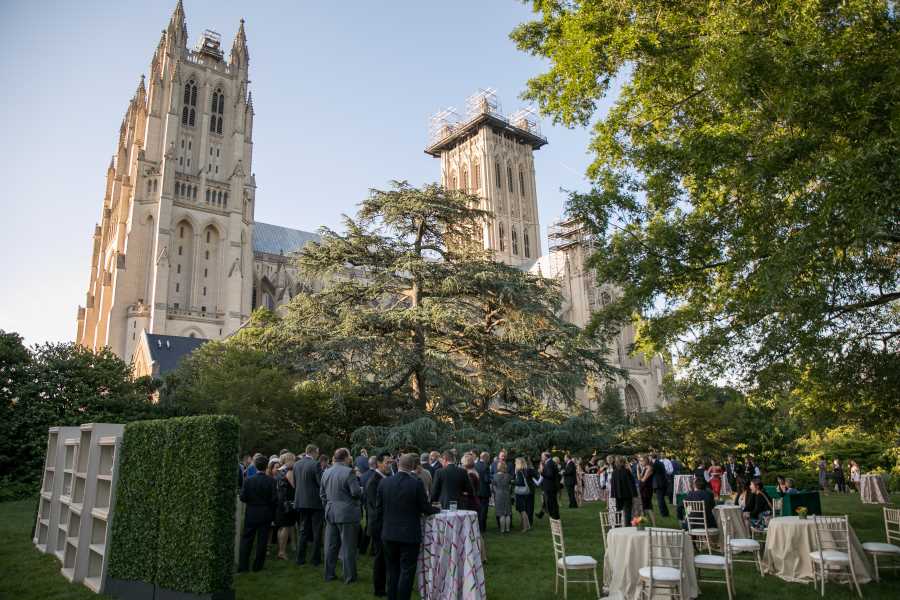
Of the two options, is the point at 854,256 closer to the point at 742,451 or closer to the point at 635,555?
the point at 635,555

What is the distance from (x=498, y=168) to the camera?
80.4 meters

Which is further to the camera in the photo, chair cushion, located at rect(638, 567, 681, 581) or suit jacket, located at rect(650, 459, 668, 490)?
suit jacket, located at rect(650, 459, 668, 490)

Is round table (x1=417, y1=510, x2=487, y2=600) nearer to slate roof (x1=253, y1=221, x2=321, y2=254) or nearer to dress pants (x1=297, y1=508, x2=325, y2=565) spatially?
dress pants (x1=297, y1=508, x2=325, y2=565)

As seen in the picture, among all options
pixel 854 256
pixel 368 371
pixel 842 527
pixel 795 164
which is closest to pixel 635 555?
pixel 842 527

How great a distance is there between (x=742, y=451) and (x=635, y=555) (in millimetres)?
28338

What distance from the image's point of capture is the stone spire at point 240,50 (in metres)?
69.1

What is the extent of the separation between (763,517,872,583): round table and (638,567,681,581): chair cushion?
7.33ft

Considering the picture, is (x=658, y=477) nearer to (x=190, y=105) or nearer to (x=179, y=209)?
(x=179, y=209)

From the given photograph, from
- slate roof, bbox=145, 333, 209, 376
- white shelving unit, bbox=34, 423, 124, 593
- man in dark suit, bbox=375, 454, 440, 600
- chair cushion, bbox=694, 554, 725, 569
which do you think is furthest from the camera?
slate roof, bbox=145, 333, 209, 376

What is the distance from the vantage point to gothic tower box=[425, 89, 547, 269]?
79000 mm

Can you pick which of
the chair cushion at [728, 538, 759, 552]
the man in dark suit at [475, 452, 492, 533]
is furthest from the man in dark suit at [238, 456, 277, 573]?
the chair cushion at [728, 538, 759, 552]

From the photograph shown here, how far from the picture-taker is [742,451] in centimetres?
3184

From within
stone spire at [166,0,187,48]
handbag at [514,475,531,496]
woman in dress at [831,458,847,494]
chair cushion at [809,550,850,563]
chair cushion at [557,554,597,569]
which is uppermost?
stone spire at [166,0,187,48]

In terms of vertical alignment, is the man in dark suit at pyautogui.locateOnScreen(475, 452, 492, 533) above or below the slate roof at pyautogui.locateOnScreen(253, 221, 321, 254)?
below
